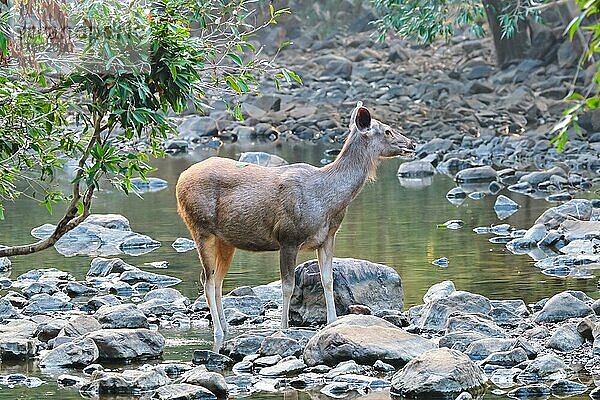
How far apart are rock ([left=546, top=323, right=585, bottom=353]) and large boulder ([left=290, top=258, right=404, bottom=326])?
7.15 feet

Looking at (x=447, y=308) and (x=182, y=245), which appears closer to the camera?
(x=447, y=308)

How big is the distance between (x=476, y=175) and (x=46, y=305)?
14379 mm

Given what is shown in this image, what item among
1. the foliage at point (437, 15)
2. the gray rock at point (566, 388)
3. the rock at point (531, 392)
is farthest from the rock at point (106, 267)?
the foliage at point (437, 15)

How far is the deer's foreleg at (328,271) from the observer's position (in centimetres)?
1170

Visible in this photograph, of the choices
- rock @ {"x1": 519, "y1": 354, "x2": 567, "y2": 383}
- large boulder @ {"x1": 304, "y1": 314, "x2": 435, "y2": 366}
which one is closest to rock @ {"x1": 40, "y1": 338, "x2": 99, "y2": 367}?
large boulder @ {"x1": 304, "y1": 314, "x2": 435, "y2": 366}

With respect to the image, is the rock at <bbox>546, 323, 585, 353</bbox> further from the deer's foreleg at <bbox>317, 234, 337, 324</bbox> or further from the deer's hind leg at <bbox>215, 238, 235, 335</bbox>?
the deer's hind leg at <bbox>215, 238, 235, 335</bbox>

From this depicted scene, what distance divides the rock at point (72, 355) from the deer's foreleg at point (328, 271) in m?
2.31

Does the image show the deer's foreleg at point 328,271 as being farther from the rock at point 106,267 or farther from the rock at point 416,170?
the rock at point 416,170

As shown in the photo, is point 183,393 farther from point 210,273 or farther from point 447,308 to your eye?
point 447,308

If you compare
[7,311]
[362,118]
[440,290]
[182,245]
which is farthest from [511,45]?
[7,311]

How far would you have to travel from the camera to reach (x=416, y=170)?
28.0 meters

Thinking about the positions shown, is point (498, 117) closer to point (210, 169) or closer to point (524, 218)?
point (524, 218)

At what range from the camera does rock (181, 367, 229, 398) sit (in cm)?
926

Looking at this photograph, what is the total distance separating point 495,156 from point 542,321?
740 inches
